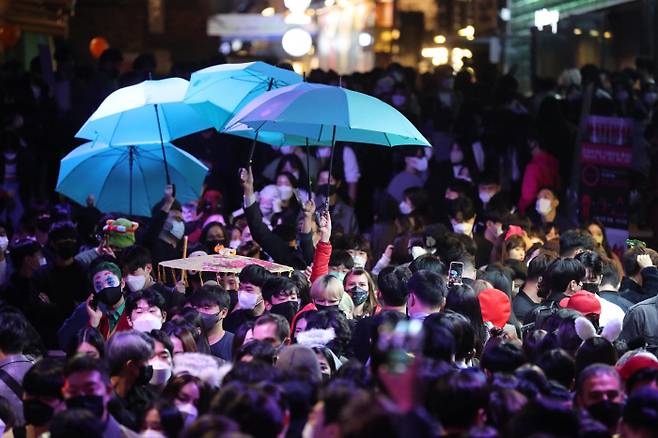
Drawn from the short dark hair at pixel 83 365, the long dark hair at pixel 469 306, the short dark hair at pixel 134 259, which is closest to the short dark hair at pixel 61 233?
the short dark hair at pixel 134 259

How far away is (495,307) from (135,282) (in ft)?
9.03

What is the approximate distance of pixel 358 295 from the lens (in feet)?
32.9

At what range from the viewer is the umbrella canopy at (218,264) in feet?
32.1

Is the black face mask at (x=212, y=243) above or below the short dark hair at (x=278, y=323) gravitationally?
below

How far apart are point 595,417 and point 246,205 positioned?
5070 millimetres

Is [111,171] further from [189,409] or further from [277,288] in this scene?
[189,409]

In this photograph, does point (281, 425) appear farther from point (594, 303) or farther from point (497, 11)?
point (497, 11)

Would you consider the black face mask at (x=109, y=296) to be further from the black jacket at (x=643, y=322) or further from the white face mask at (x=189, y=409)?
the black jacket at (x=643, y=322)

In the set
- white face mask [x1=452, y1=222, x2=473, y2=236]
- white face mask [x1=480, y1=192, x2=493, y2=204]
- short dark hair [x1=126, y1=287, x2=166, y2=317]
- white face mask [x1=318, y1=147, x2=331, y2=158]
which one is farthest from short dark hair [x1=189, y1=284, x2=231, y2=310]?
white face mask [x1=318, y1=147, x2=331, y2=158]

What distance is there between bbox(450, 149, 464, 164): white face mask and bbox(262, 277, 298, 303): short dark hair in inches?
297

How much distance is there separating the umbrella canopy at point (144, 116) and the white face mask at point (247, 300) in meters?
2.31

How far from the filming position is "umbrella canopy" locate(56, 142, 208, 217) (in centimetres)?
1272

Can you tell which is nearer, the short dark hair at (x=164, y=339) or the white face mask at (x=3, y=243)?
the short dark hair at (x=164, y=339)

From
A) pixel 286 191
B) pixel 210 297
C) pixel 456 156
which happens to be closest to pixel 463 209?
pixel 286 191
